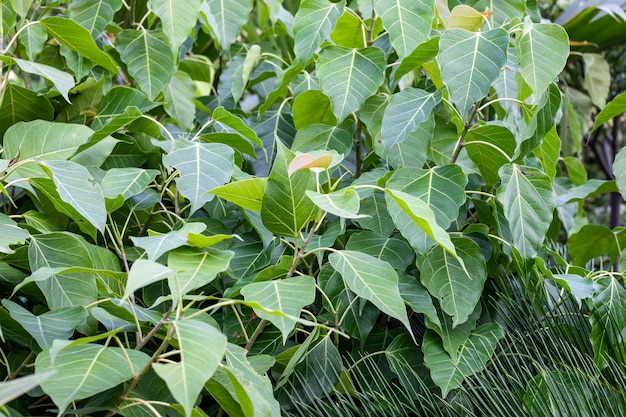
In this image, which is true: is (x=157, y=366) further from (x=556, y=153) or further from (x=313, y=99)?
(x=556, y=153)

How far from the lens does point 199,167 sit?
2.94ft

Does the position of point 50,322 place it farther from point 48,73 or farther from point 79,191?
point 48,73

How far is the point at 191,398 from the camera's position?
0.58 metres

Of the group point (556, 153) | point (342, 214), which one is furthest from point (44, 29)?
point (556, 153)

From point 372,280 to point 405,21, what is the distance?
1.38 ft

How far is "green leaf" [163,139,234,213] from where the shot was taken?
0.87 meters

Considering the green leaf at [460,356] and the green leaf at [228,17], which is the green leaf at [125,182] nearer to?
the green leaf at [228,17]

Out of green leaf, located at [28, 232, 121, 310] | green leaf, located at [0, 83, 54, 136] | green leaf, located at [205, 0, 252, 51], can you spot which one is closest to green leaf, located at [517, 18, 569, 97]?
green leaf, located at [205, 0, 252, 51]

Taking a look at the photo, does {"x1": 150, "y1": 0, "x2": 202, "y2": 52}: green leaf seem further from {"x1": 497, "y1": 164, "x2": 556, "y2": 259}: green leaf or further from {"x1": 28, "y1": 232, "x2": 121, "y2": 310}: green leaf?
{"x1": 497, "y1": 164, "x2": 556, "y2": 259}: green leaf

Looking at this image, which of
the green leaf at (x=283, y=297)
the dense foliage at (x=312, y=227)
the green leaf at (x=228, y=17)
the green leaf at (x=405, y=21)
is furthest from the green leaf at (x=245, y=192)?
the green leaf at (x=228, y=17)

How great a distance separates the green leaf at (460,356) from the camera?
90 cm

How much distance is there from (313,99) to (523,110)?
1.10 feet

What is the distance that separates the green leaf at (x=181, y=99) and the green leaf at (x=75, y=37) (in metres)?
0.17

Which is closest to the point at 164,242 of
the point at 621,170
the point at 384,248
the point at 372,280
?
the point at 372,280
